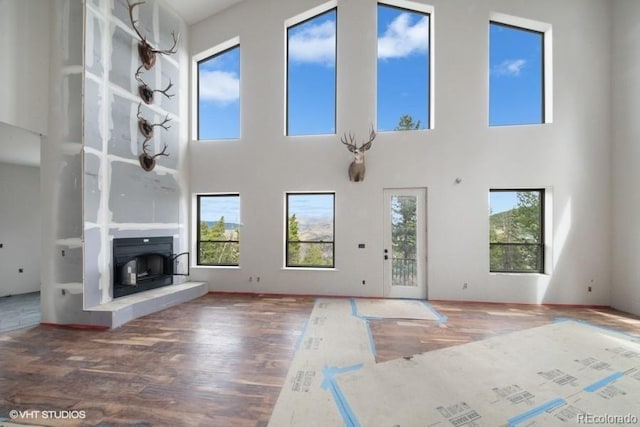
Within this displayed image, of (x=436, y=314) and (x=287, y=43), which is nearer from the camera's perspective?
(x=436, y=314)

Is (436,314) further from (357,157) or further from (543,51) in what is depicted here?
(543,51)

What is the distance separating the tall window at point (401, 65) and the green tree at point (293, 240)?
8.81ft

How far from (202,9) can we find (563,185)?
26.2ft

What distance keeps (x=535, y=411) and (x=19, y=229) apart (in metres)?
8.67

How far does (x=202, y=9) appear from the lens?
19.2 feet

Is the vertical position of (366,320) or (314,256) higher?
(314,256)

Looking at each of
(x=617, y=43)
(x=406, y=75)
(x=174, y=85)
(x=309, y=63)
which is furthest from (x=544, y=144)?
(x=174, y=85)

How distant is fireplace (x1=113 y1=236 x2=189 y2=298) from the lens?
440 centimetres

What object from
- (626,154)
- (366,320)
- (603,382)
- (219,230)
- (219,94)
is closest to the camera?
(603,382)

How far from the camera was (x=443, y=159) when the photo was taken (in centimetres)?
533

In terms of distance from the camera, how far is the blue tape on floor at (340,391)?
2.00 meters

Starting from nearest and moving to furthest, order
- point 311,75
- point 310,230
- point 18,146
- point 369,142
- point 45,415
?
point 45,415 → point 18,146 → point 369,142 → point 310,230 → point 311,75

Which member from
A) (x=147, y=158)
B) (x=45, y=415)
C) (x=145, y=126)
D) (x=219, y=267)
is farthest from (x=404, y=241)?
(x=145, y=126)

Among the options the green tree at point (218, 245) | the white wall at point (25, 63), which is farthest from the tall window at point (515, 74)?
the white wall at point (25, 63)
